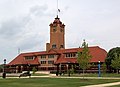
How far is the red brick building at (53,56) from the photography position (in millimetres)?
84688

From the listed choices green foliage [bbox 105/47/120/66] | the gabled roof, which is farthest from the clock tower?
green foliage [bbox 105/47/120/66]

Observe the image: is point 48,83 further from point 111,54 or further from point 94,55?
point 94,55

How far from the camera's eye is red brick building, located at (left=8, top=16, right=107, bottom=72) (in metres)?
84.7

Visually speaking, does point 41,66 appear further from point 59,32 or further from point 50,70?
point 59,32

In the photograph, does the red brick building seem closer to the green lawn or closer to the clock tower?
the clock tower

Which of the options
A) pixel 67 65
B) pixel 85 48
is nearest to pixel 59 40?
pixel 67 65

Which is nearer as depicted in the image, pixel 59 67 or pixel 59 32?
pixel 59 67

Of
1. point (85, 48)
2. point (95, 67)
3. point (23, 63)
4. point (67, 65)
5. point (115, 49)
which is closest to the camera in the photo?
point (85, 48)

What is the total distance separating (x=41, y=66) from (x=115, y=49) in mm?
30259

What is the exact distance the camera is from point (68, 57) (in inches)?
3420

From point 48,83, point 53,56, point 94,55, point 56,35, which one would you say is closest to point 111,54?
point 94,55

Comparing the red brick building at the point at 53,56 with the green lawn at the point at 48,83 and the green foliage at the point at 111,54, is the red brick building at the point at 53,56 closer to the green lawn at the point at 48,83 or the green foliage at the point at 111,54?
the green foliage at the point at 111,54

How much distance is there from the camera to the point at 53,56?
9044 cm

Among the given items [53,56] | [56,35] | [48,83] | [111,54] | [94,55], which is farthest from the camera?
[56,35]
